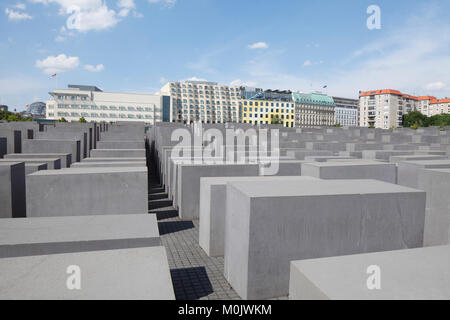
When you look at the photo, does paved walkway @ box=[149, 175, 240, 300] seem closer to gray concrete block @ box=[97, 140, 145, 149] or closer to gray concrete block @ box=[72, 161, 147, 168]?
gray concrete block @ box=[72, 161, 147, 168]

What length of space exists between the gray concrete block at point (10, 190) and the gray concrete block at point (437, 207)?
9.06 m

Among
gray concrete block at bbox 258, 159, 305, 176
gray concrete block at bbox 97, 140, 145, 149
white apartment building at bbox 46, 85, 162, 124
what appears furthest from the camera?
white apartment building at bbox 46, 85, 162, 124

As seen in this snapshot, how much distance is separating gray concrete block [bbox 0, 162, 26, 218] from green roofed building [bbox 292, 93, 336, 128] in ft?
356

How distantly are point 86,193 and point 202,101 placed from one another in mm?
101413

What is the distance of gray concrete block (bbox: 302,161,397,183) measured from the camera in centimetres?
835

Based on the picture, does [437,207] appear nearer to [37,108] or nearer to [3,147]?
[3,147]

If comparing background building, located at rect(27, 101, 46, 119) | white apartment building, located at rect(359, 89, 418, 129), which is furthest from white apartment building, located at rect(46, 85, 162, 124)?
background building, located at rect(27, 101, 46, 119)

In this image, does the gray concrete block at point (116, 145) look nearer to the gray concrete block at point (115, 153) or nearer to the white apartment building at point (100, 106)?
the gray concrete block at point (115, 153)

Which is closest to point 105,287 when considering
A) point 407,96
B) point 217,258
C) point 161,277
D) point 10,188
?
point 161,277

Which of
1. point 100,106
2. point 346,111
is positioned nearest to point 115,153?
point 100,106

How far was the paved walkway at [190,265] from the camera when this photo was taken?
4789mm

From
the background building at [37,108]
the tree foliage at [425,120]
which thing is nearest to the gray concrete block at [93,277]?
the tree foliage at [425,120]

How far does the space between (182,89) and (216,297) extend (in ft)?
335
